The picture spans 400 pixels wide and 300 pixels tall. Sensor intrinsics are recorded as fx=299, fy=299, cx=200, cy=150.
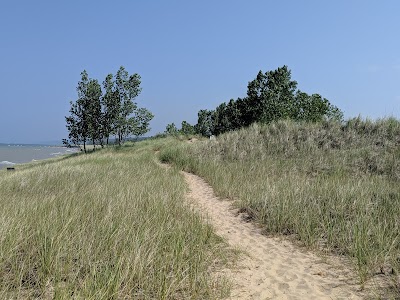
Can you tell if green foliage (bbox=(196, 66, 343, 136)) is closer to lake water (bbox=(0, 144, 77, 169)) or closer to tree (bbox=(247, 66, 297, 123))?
tree (bbox=(247, 66, 297, 123))

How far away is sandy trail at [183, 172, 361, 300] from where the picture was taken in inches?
180

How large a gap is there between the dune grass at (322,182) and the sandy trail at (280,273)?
16.3 inches

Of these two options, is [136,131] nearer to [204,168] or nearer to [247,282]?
[204,168]

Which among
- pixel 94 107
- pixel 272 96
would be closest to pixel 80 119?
pixel 94 107

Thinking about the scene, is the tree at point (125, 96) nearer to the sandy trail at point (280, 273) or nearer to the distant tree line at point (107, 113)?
the distant tree line at point (107, 113)

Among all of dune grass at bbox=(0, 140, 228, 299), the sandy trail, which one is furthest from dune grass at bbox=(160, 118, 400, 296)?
dune grass at bbox=(0, 140, 228, 299)

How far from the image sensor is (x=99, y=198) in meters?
7.98

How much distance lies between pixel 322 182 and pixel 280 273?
6.29 meters

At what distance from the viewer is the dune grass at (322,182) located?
607cm

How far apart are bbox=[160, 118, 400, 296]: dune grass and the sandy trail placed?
16.3 inches

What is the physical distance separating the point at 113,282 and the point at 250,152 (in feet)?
56.7

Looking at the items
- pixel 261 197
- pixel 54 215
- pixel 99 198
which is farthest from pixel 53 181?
pixel 261 197

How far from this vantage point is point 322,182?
35.4 feet

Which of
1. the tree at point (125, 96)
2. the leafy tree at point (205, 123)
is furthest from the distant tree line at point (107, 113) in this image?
the leafy tree at point (205, 123)
